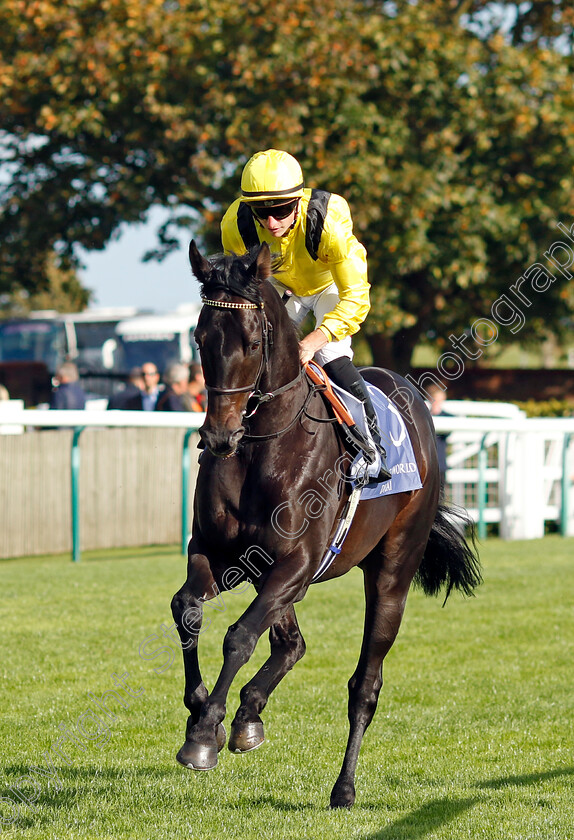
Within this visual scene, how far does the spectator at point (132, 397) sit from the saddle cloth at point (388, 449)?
262 inches

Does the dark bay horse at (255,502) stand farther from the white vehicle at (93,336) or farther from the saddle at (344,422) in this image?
the white vehicle at (93,336)

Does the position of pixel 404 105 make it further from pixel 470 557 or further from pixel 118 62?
pixel 470 557

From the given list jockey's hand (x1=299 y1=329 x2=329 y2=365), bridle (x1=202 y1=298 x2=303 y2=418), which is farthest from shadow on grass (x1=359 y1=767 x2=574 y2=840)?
jockey's hand (x1=299 y1=329 x2=329 y2=365)

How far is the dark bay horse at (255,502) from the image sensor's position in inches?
147

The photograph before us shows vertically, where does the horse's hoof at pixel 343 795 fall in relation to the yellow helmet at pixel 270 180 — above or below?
below

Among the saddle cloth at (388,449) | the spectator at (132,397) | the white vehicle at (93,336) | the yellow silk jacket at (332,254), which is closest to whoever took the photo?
the yellow silk jacket at (332,254)

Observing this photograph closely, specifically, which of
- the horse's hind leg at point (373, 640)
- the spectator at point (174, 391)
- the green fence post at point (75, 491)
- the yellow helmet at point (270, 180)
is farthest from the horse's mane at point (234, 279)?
the spectator at point (174, 391)

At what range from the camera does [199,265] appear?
394 cm

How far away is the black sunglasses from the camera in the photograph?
4281 millimetres

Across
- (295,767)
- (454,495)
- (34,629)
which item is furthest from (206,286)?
(454,495)

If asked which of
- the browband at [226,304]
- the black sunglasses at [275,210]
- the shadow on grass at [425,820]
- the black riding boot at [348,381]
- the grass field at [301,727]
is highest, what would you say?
the black sunglasses at [275,210]

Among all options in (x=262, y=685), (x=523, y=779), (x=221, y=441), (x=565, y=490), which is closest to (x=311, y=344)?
(x=221, y=441)

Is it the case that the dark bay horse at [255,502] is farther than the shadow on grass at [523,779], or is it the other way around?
the shadow on grass at [523,779]

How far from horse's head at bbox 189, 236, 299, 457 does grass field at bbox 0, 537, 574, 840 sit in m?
1.43
